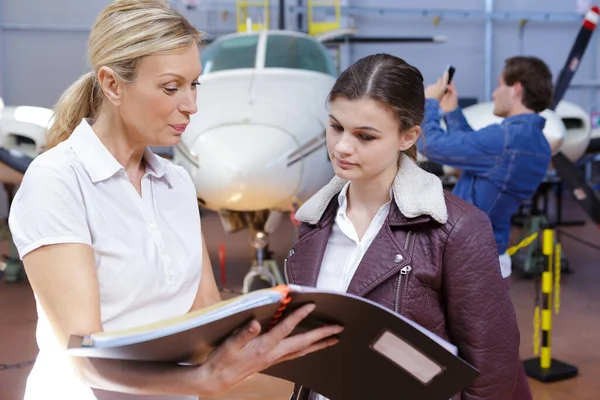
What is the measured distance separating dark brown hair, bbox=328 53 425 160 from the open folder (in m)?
0.67

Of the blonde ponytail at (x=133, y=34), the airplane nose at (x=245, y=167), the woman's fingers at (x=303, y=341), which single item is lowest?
the airplane nose at (x=245, y=167)

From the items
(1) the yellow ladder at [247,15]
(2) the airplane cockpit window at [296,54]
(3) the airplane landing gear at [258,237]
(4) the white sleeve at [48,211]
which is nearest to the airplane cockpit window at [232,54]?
(2) the airplane cockpit window at [296,54]

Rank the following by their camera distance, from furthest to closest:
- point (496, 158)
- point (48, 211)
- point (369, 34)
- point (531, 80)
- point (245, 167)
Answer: point (369, 34) < point (245, 167) < point (531, 80) < point (496, 158) < point (48, 211)

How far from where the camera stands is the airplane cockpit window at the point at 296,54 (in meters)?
5.80

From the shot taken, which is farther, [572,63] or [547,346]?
A: [572,63]

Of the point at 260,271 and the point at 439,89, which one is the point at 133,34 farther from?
the point at 260,271

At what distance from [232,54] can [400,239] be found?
460 cm

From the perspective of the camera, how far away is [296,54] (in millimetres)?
5930

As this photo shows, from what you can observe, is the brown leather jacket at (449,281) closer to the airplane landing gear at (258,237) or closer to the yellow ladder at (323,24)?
the airplane landing gear at (258,237)

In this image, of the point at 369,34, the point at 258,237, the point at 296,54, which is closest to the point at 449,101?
the point at 258,237

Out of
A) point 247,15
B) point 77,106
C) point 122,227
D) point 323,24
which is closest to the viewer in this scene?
point 122,227

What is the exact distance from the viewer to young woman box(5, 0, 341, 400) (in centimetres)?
115

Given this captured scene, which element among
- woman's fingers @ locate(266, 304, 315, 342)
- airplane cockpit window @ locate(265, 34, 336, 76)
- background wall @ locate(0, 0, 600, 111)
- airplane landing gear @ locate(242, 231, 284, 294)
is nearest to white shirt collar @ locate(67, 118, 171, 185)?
woman's fingers @ locate(266, 304, 315, 342)

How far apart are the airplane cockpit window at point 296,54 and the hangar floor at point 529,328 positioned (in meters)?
2.28
